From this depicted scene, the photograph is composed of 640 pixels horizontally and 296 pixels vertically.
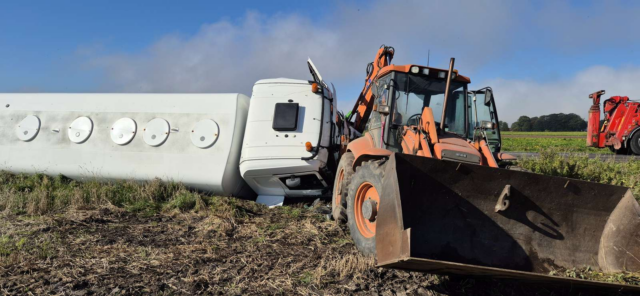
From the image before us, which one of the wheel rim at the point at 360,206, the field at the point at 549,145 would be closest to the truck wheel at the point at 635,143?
the field at the point at 549,145

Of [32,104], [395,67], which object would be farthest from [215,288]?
[32,104]

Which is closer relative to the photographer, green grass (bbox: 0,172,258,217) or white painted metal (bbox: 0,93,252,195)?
green grass (bbox: 0,172,258,217)

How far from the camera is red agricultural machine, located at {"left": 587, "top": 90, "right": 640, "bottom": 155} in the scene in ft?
48.8

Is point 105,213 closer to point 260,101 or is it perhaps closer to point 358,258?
point 260,101

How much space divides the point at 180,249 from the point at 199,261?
51 centimetres

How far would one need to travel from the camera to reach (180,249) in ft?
14.3

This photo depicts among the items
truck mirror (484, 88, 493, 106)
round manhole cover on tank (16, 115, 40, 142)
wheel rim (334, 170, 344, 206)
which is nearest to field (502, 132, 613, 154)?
truck mirror (484, 88, 493, 106)

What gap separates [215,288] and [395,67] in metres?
3.59

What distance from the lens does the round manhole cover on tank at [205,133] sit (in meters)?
6.83

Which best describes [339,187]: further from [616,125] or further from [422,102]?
[616,125]

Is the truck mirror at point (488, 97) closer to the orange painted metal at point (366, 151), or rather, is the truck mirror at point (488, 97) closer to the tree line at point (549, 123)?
the orange painted metal at point (366, 151)

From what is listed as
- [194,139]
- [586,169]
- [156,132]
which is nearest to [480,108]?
[586,169]

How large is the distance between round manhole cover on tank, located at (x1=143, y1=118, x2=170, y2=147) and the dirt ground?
1.73 m

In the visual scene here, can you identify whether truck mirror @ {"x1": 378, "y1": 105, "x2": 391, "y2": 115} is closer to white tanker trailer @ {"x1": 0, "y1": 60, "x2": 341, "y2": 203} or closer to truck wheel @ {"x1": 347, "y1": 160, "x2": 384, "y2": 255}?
truck wheel @ {"x1": 347, "y1": 160, "x2": 384, "y2": 255}
